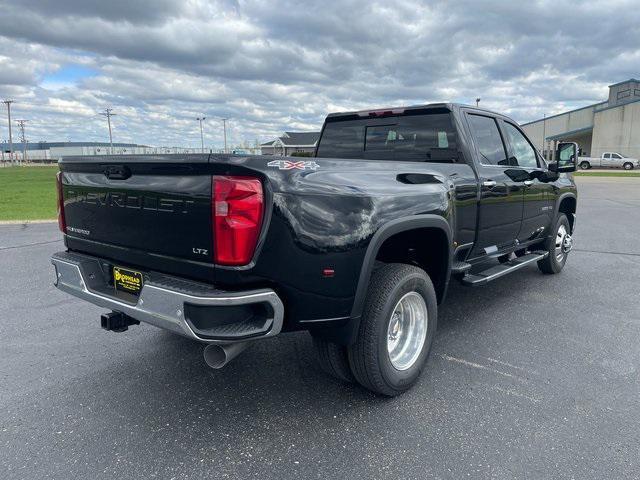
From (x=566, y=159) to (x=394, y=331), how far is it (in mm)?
3529

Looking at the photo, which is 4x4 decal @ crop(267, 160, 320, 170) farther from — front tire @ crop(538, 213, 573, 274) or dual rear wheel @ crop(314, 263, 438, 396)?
front tire @ crop(538, 213, 573, 274)

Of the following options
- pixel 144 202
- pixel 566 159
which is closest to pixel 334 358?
pixel 144 202

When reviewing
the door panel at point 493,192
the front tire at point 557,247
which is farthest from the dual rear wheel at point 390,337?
the front tire at point 557,247

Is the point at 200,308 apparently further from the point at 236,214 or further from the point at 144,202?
the point at 144,202

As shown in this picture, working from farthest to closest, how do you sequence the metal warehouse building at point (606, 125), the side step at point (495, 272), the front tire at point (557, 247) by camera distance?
the metal warehouse building at point (606, 125)
the front tire at point (557, 247)
the side step at point (495, 272)

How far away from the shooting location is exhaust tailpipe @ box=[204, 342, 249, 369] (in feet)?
8.45

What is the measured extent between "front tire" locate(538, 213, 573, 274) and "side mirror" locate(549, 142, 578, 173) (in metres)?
0.76

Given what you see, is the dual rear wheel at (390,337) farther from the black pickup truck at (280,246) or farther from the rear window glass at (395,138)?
the rear window glass at (395,138)

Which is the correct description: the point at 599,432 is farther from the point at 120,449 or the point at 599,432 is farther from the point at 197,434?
the point at 120,449

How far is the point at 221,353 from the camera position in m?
2.59

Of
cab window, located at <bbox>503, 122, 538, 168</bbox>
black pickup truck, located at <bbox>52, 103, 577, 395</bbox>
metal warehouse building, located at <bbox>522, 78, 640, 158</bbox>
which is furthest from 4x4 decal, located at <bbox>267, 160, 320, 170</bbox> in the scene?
metal warehouse building, located at <bbox>522, 78, 640, 158</bbox>

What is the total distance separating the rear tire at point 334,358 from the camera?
302cm

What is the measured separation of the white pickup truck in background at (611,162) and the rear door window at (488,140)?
50.1m

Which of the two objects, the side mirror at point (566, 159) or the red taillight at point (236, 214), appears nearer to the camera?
the red taillight at point (236, 214)
